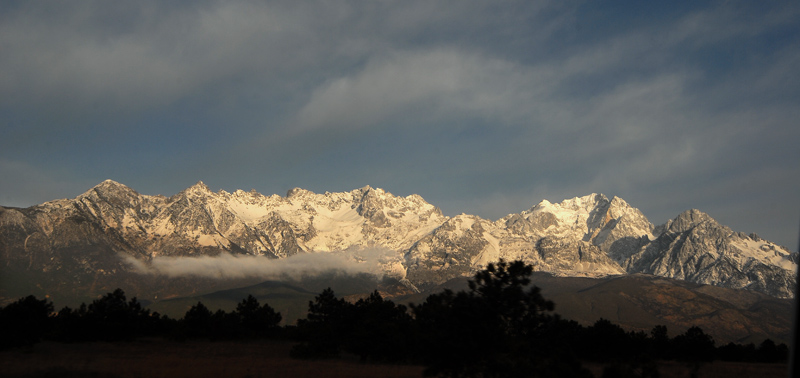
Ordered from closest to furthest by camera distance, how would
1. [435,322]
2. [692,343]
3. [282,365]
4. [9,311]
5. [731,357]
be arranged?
1. [435,322]
2. [282,365]
3. [9,311]
4. [692,343]
5. [731,357]

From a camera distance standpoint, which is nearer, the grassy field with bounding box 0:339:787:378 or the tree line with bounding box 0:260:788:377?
the tree line with bounding box 0:260:788:377

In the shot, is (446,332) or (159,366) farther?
(159,366)

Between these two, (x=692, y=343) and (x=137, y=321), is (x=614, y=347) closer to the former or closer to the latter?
(x=692, y=343)

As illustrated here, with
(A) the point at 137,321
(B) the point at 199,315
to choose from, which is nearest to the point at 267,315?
(B) the point at 199,315

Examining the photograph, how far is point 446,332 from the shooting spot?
43438 millimetres

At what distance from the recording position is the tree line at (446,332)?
140 ft

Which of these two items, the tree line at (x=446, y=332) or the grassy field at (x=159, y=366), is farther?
the grassy field at (x=159, y=366)

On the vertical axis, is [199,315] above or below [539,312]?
below

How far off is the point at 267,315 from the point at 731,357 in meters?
122

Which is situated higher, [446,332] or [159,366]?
[446,332]

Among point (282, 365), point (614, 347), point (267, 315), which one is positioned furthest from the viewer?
point (267, 315)

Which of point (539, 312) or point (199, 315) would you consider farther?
point (199, 315)

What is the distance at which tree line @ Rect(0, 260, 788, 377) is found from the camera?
140ft

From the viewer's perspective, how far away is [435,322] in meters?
46.3
